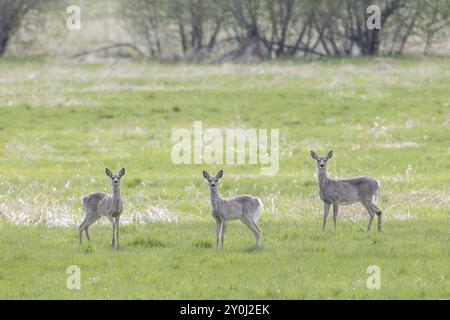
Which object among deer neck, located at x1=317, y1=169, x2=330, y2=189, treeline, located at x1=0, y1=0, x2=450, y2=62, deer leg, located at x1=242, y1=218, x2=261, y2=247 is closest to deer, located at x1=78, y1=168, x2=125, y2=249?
deer leg, located at x1=242, y1=218, x2=261, y2=247

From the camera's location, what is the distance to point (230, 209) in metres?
14.7

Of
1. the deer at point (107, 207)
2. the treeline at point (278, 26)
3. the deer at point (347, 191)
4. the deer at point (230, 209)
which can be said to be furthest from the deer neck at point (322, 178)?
the treeline at point (278, 26)

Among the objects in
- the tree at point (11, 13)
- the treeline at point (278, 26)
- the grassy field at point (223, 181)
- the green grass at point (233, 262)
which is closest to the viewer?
the green grass at point (233, 262)

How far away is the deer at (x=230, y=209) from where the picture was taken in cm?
1459

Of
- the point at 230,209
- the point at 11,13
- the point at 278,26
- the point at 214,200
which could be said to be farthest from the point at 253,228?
the point at 11,13

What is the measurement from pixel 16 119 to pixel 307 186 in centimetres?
1434

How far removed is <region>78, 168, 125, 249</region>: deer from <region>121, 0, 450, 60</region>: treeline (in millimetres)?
41995

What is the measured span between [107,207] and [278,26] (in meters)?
48.5

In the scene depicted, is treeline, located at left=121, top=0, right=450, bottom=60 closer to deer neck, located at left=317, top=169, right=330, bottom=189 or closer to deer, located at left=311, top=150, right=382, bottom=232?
deer, located at left=311, top=150, right=382, bottom=232

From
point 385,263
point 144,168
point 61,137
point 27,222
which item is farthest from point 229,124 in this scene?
point 385,263

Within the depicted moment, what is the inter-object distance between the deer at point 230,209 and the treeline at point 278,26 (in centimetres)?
4166

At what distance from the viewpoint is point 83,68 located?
5209cm

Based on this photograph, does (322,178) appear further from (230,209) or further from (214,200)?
(214,200)

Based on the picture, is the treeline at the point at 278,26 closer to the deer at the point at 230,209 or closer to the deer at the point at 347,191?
the deer at the point at 347,191
